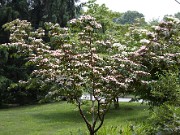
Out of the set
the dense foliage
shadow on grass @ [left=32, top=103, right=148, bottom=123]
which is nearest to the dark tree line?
shadow on grass @ [left=32, top=103, right=148, bottom=123]

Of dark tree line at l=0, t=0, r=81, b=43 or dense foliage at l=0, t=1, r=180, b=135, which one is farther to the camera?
dark tree line at l=0, t=0, r=81, b=43

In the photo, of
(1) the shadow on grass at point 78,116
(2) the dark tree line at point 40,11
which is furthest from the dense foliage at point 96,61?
(2) the dark tree line at point 40,11

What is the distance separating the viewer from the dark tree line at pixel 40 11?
18438mm

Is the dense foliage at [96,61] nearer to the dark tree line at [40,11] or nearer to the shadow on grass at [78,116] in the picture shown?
the shadow on grass at [78,116]

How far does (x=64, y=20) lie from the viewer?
64.3 ft

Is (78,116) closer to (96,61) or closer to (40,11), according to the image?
(96,61)

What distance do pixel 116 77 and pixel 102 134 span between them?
0.94 m

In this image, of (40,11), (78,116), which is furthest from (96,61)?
(40,11)

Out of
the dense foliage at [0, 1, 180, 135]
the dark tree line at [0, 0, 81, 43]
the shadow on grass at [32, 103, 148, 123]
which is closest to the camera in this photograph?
the dense foliage at [0, 1, 180, 135]

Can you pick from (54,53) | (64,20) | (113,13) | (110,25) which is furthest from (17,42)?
(64,20)

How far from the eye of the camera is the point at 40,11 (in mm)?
19984

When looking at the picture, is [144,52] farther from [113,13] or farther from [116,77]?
[113,13]

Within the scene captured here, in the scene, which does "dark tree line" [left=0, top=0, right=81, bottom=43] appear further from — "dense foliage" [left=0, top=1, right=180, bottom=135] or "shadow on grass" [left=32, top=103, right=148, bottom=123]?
"dense foliage" [left=0, top=1, right=180, bottom=135]

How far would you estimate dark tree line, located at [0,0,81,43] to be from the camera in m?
18.4
